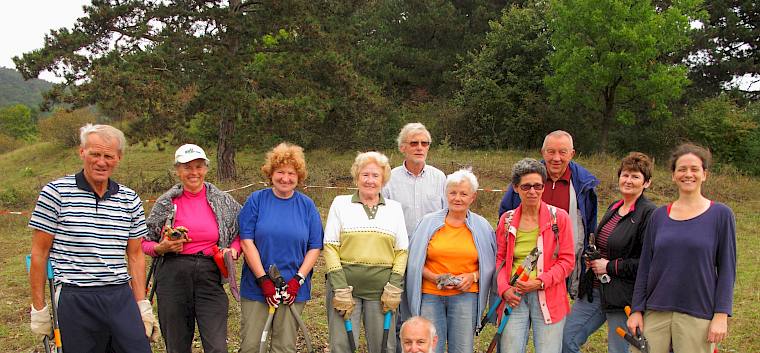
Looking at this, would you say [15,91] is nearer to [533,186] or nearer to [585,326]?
[533,186]

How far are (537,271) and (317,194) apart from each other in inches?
405

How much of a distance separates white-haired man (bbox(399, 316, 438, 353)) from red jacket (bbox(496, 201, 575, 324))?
0.57 metres

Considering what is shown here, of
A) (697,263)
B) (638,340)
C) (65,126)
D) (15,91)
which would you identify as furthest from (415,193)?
(15,91)

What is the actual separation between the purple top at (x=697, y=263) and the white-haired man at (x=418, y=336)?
1.35 metres

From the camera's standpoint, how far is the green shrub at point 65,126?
1036 inches

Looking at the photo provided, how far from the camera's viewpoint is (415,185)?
413cm

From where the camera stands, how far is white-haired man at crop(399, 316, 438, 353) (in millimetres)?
3332

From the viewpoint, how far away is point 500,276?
359 centimetres

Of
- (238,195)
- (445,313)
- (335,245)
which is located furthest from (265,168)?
(238,195)

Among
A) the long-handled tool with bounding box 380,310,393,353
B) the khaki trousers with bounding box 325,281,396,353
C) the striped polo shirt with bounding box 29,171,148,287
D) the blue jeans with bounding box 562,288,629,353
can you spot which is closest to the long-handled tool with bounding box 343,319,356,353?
the khaki trousers with bounding box 325,281,396,353

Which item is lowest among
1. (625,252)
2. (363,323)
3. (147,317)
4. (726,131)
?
(363,323)

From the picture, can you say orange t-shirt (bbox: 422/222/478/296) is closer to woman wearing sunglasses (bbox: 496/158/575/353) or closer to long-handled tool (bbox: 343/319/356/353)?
woman wearing sunglasses (bbox: 496/158/575/353)

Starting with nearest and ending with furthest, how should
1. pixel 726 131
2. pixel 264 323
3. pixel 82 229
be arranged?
pixel 82 229 < pixel 264 323 < pixel 726 131

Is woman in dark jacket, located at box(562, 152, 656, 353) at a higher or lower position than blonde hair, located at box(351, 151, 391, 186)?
lower
